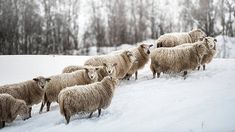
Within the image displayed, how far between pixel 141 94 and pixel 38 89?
3709mm

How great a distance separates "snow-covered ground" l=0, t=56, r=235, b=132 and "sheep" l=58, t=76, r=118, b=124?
302 mm

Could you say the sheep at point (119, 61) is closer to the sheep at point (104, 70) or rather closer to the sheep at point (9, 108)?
the sheep at point (104, 70)

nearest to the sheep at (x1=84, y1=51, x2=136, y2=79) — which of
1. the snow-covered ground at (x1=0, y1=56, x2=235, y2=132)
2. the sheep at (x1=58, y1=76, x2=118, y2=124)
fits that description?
the snow-covered ground at (x1=0, y1=56, x2=235, y2=132)

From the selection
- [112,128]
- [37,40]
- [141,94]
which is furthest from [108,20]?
[112,128]

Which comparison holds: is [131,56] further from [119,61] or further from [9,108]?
[9,108]

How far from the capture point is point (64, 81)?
14820 mm

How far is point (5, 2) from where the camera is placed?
49.3 m

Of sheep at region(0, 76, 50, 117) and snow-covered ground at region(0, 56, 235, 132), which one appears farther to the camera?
sheep at region(0, 76, 50, 117)

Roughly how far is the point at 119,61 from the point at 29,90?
13.3 feet

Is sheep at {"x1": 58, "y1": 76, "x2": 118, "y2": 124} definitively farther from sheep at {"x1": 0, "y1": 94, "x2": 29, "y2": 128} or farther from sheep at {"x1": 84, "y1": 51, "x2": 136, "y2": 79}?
sheep at {"x1": 84, "y1": 51, "x2": 136, "y2": 79}

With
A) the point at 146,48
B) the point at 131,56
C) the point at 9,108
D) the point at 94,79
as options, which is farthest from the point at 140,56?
the point at 9,108

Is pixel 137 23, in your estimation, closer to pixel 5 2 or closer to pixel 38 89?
pixel 5 2

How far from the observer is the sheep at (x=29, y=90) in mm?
14766

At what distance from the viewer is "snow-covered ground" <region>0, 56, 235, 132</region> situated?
35.4 feet
